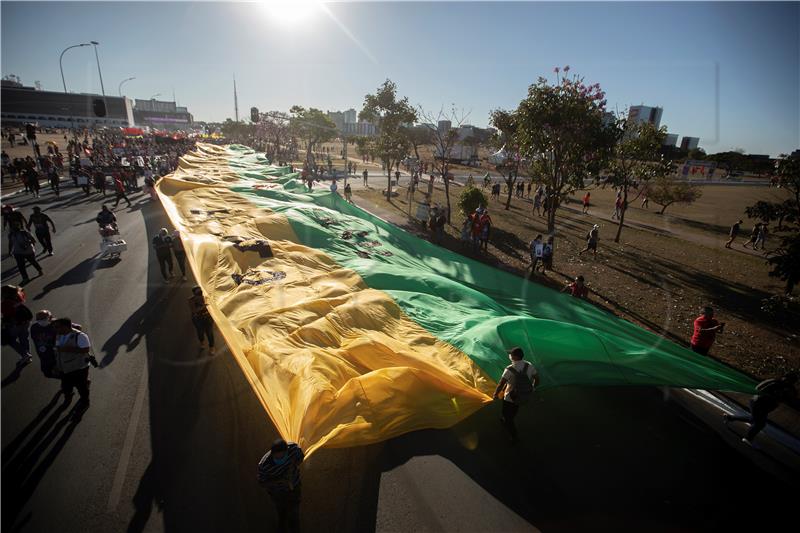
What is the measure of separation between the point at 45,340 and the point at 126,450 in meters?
2.79

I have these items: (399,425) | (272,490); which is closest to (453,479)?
(399,425)

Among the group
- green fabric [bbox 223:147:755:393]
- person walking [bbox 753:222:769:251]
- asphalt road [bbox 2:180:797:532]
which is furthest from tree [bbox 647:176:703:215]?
asphalt road [bbox 2:180:797:532]

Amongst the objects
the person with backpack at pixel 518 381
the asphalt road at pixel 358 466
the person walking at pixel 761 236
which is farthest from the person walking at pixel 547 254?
the person walking at pixel 761 236

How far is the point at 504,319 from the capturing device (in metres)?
7.21

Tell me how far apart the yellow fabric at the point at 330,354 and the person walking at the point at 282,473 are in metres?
0.28

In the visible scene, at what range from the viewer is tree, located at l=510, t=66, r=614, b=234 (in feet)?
46.4

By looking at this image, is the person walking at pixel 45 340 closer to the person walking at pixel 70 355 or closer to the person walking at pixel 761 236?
the person walking at pixel 70 355

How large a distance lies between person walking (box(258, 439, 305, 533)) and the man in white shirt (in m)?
4.37

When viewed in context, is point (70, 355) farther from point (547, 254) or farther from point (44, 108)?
point (44, 108)

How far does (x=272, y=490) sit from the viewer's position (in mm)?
4227

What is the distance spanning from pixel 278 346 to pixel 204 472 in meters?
2.06

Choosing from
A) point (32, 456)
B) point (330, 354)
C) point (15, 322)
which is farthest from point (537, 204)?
point (32, 456)

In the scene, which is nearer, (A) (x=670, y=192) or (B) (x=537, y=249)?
(B) (x=537, y=249)

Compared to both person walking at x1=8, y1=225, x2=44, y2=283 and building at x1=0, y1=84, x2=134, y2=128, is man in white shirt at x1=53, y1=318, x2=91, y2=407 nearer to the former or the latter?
person walking at x1=8, y1=225, x2=44, y2=283
